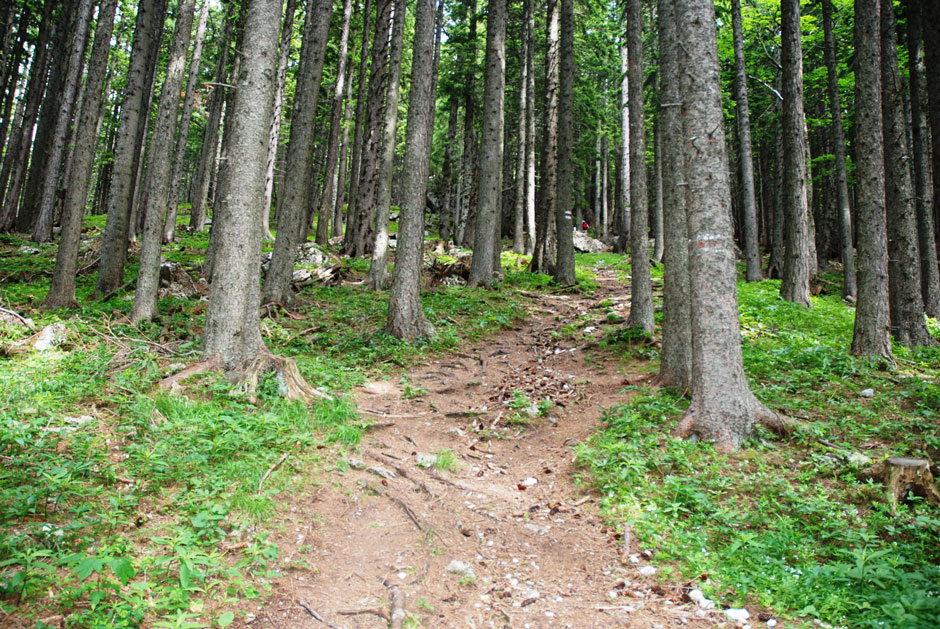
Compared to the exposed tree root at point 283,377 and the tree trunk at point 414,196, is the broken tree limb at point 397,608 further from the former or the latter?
the tree trunk at point 414,196

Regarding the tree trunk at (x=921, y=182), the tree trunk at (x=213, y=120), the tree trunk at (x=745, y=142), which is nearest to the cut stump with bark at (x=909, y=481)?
the tree trunk at (x=921, y=182)

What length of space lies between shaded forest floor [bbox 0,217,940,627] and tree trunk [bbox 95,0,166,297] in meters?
3.69

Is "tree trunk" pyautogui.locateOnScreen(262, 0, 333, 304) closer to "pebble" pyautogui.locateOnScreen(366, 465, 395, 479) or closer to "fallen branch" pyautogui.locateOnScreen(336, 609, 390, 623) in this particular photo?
"pebble" pyautogui.locateOnScreen(366, 465, 395, 479)

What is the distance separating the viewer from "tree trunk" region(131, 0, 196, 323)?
29.5 feet

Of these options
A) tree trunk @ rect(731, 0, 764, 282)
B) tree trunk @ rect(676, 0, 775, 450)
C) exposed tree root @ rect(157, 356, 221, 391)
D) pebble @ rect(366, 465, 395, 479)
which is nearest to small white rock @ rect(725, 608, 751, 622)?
tree trunk @ rect(676, 0, 775, 450)

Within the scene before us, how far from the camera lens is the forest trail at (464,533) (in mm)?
3207

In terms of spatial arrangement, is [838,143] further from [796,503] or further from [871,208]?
[796,503]

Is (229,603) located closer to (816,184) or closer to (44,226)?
(44,226)

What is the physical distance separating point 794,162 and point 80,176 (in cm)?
1580

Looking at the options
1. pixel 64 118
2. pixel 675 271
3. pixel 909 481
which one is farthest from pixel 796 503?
pixel 64 118

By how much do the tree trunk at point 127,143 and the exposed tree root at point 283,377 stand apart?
6347 mm

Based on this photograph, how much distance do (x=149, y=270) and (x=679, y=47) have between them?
29.7 ft

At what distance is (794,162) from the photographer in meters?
12.7

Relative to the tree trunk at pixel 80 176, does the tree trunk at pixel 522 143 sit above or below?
above
